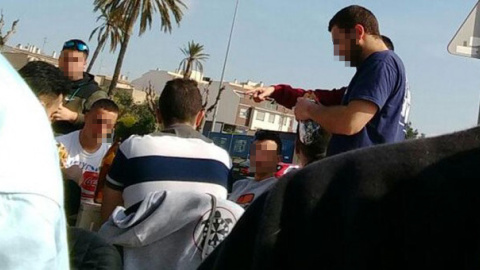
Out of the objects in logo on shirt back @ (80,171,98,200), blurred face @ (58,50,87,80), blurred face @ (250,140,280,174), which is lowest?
logo on shirt back @ (80,171,98,200)

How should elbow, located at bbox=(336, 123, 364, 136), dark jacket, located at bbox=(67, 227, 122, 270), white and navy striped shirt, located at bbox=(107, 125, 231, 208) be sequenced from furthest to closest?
white and navy striped shirt, located at bbox=(107, 125, 231, 208)
elbow, located at bbox=(336, 123, 364, 136)
dark jacket, located at bbox=(67, 227, 122, 270)

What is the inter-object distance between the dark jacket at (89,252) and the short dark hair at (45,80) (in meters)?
1.31

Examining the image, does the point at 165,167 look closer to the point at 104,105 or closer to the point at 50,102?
the point at 50,102

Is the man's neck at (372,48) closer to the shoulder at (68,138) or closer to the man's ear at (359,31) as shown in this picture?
the man's ear at (359,31)

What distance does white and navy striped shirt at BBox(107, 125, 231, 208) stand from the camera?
11.4 feet

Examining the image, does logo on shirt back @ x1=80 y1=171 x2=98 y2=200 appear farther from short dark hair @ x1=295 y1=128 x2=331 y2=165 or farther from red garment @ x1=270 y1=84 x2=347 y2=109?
red garment @ x1=270 y1=84 x2=347 y2=109

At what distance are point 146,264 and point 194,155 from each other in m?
0.62

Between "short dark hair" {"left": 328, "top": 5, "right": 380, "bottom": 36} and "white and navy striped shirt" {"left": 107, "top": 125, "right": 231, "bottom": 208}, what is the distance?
980mm

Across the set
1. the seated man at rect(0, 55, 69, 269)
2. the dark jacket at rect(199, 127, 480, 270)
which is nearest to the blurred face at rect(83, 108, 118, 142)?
the seated man at rect(0, 55, 69, 269)

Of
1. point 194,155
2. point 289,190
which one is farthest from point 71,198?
point 289,190

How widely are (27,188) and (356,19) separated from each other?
2130mm

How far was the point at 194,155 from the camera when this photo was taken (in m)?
3.58

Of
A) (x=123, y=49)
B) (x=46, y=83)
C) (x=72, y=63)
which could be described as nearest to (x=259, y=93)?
(x=46, y=83)

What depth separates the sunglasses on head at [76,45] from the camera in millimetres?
5148
